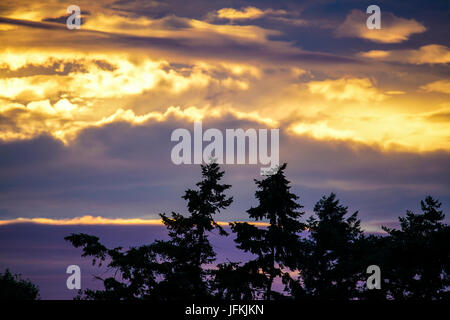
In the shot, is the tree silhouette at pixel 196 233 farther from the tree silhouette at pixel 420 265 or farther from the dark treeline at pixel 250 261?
the tree silhouette at pixel 420 265

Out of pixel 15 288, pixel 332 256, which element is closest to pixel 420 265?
pixel 332 256

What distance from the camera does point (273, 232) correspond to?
3881 cm

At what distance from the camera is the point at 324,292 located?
185 feet

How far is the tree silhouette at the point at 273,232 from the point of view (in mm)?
38938

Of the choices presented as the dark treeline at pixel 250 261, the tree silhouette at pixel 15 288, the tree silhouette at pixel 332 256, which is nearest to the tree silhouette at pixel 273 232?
the dark treeline at pixel 250 261

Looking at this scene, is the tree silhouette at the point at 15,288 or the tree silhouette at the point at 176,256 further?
the tree silhouette at the point at 15,288

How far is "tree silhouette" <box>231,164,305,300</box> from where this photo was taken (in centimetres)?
3894

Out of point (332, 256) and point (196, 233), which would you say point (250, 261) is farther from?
point (332, 256)

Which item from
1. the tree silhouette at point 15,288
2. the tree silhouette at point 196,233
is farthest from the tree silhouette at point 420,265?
the tree silhouette at point 15,288

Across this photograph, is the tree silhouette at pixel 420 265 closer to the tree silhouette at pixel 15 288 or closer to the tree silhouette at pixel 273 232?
the tree silhouette at pixel 273 232

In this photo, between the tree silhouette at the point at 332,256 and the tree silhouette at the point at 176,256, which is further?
the tree silhouette at the point at 332,256
